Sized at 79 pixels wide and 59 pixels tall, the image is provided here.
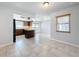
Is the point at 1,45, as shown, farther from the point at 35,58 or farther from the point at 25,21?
the point at 25,21

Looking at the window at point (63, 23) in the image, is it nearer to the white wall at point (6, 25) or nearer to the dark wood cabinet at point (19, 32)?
the white wall at point (6, 25)

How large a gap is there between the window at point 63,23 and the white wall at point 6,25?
3345mm

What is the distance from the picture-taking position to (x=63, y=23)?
19.3 feet

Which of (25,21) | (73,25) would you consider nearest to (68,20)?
(73,25)

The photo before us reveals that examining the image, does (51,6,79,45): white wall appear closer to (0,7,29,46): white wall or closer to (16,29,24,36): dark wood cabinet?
(0,7,29,46): white wall

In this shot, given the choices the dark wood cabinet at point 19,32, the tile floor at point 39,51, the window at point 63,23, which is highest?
the window at point 63,23

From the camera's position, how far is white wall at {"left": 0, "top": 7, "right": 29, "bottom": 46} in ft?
16.0

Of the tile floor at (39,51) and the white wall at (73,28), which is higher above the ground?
the white wall at (73,28)

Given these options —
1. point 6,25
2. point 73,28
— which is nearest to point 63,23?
point 73,28

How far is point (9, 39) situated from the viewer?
5.44m

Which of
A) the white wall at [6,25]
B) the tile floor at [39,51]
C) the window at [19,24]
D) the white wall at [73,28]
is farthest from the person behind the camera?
the window at [19,24]

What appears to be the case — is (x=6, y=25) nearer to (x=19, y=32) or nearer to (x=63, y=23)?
(x=63, y=23)

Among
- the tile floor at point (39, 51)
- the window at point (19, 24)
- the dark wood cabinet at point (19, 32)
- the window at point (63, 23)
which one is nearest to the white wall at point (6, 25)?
the tile floor at point (39, 51)

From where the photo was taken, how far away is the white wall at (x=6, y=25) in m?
4.89
